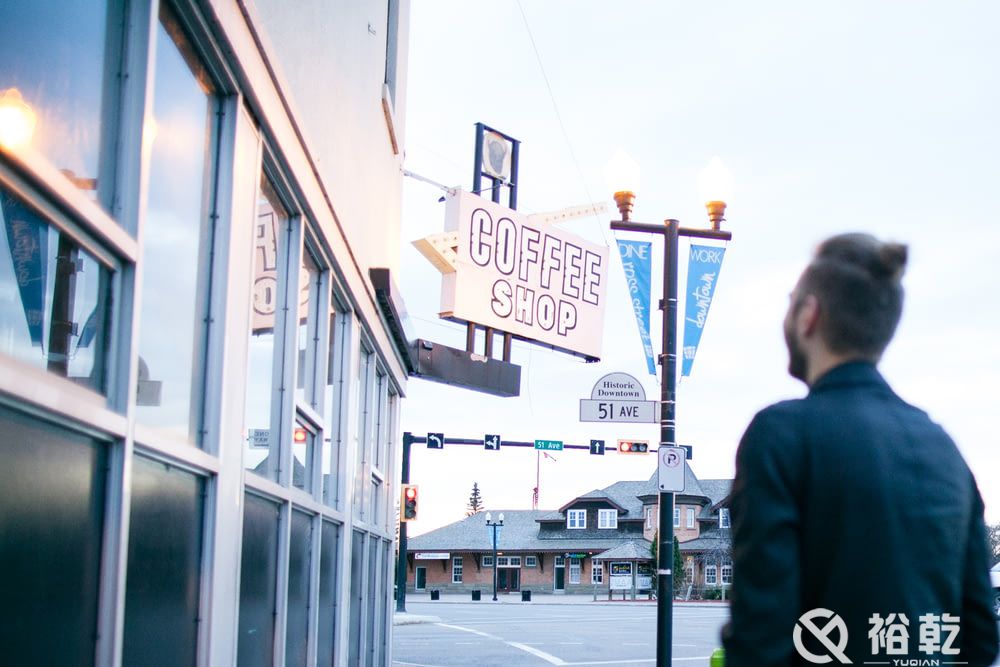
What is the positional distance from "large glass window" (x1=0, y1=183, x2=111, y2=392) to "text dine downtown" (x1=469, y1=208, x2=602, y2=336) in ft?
37.2

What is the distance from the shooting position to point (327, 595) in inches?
270

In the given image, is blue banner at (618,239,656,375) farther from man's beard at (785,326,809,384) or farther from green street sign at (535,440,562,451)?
green street sign at (535,440,562,451)

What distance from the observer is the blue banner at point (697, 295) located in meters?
11.4

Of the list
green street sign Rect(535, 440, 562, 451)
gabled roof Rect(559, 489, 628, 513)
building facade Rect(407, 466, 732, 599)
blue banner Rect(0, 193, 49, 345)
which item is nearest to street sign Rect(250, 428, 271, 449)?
blue banner Rect(0, 193, 49, 345)

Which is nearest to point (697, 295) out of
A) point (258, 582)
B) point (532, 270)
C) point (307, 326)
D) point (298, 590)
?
point (532, 270)

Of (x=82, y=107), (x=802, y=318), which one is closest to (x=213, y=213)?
(x=82, y=107)

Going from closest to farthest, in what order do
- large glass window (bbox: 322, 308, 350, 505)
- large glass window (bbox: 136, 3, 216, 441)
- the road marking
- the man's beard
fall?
1. the man's beard
2. large glass window (bbox: 136, 3, 216, 441)
3. large glass window (bbox: 322, 308, 350, 505)
4. the road marking

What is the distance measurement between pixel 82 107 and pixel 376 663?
8200mm

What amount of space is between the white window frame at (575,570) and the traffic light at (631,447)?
58.6 m

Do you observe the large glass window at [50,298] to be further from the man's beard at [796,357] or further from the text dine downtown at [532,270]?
the text dine downtown at [532,270]

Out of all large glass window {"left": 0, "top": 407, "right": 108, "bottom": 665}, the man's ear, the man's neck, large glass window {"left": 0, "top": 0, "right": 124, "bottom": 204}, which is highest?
large glass window {"left": 0, "top": 0, "right": 124, "bottom": 204}

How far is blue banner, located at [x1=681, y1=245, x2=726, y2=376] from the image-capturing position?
1138 centimetres

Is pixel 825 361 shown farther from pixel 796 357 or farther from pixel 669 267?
pixel 669 267

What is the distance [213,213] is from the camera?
3969 millimetres
